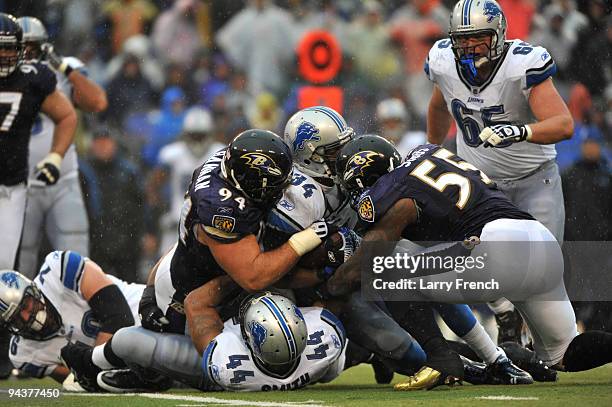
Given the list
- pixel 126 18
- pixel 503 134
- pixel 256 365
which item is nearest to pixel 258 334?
pixel 256 365

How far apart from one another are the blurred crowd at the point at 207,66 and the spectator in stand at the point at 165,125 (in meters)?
0.01

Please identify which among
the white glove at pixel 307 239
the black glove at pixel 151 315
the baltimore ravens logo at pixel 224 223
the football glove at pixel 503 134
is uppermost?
the football glove at pixel 503 134

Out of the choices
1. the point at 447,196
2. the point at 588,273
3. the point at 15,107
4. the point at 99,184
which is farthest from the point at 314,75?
the point at 447,196

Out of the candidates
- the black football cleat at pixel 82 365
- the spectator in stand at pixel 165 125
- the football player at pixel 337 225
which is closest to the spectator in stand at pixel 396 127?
the spectator in stand at pixel 165 125

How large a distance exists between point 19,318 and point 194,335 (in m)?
1.25

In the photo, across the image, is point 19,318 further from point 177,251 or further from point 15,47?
Answer: point 15,47

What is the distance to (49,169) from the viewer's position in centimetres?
698

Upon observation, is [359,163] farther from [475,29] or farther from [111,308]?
[111,308]

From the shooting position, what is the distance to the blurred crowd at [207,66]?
916cm

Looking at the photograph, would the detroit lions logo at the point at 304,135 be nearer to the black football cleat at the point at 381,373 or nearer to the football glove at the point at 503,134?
the football glove at the point at 503,134

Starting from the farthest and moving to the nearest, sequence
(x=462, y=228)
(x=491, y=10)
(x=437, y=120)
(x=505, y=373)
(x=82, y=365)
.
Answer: (x=437, y=120) < (x=491, y=10) < (x=82, y=365) < (x=505, y=373) < (x=462, y=228)

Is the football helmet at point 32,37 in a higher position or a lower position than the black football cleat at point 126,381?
higher

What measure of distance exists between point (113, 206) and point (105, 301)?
11.2 feet

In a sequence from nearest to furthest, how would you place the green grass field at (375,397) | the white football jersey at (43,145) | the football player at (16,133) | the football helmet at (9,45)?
the green grass field at (375,397)
the football helmet at (9,45)
the football player at (16,133)
the white football jersey at (43,145)
